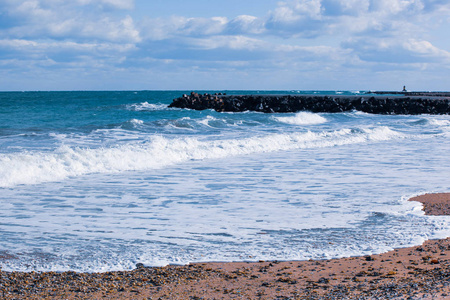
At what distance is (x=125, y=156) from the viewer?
12.5m

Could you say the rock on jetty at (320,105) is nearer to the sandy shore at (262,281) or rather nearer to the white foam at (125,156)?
the white foam at (125,156)

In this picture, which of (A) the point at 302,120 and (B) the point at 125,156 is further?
(A) the point at 302,120

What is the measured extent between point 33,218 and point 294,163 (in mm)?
7604

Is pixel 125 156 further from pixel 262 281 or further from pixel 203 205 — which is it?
pixel 262 281

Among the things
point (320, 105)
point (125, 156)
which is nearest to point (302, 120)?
point (320, 105)

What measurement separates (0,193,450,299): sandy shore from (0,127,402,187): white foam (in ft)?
19.7

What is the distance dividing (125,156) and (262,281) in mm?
8747

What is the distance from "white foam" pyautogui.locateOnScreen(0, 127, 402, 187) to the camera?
1020cm

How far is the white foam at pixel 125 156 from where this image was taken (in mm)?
10195

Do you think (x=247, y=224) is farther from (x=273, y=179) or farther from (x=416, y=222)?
(x=273, y=179)

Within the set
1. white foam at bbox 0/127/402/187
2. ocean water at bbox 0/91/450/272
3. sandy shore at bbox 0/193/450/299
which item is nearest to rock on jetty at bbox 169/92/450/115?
white foam at bbox 0/127/402/187

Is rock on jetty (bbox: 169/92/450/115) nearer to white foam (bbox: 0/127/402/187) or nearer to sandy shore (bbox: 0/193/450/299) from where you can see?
white foam (bbox: 0/127/402/187)

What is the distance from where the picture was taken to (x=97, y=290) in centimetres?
412

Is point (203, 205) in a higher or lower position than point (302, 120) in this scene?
lower
